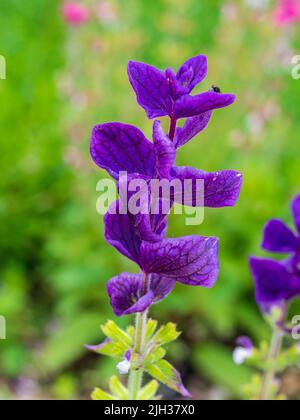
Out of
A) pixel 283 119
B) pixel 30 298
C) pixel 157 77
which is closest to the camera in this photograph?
pixel 157 77

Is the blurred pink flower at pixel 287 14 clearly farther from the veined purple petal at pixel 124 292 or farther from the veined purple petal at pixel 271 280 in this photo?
the veined purple petal at pixel 124 292

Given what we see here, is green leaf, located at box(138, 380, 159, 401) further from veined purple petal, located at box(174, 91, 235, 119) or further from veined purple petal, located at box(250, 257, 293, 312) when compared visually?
veined purple petal, located at box(174, 91, 235, 119)

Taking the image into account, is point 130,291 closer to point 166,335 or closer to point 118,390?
point 166,335

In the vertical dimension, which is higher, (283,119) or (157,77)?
(283,119)

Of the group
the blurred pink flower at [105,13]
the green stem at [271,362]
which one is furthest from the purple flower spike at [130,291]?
the blurred pink flower at [105,13]

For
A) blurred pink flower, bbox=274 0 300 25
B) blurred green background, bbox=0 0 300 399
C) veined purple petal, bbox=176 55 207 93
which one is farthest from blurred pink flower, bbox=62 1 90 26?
veined purple petal, bbox=176 55 207 93

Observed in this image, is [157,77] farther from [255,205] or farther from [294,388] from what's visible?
[294,388]

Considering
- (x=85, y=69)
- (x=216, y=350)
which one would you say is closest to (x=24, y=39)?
(x=85, y=69)
